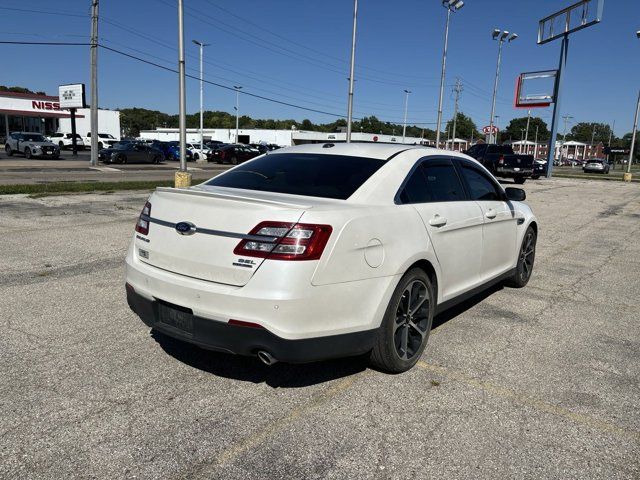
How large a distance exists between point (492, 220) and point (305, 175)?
2.02 metres

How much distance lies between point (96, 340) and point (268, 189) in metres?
1.80

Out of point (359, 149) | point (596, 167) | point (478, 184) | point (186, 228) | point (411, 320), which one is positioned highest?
point (359, 149)

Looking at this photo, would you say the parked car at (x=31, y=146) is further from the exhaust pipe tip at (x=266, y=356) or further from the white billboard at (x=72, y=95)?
the exhaust pipe tip at (x=266, y=356)

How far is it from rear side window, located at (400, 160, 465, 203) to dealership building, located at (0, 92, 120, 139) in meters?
57.9

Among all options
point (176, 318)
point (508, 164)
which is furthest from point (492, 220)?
point (508, 164)

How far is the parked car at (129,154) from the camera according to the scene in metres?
32.0

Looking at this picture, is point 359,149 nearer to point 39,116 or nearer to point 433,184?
point 433,184

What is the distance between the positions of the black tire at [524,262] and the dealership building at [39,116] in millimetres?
57397

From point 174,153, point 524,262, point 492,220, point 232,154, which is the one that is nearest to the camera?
point 492,220

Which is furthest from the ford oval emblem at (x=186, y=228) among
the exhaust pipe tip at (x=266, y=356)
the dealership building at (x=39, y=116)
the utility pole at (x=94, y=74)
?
the dealership building at (x=39, y=116)

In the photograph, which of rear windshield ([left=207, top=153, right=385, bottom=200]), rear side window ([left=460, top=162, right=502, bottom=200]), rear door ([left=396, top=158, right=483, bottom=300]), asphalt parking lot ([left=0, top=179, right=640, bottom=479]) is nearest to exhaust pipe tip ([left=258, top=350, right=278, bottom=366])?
asphalt parking lot ([left=0, top=179, right=640, bottom=479])

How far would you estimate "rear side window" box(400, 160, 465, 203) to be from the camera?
3831mm

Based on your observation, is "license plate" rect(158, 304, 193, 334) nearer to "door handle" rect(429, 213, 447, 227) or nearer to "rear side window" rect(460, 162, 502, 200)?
"door handle" rect(429, 213, 447, 227)

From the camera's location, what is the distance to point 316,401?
3.17m
